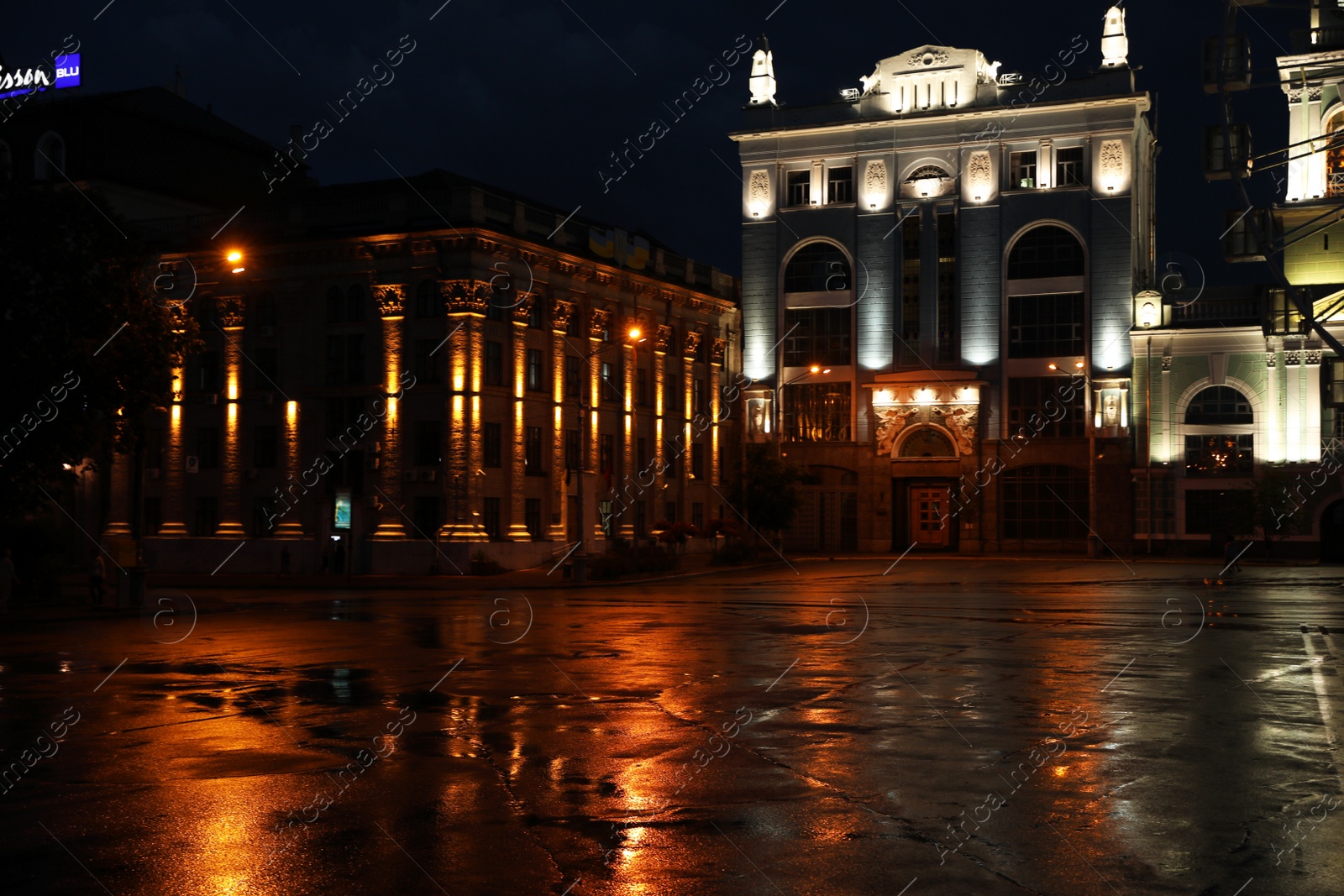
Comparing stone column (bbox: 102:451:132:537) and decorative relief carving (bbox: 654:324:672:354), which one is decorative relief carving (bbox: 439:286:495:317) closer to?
decorative relief carving (bbox: 654:324:672:354)

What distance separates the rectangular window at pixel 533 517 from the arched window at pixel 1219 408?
34128mm

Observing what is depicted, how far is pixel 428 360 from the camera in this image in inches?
2064

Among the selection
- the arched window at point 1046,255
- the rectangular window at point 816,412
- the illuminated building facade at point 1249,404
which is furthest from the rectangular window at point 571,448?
the illuminated building facade at point 1249,404

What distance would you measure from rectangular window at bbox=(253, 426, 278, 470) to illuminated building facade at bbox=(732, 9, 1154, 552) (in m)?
29.5

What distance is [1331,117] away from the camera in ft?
205

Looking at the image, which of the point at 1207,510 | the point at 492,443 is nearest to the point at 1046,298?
the point at 1207,510

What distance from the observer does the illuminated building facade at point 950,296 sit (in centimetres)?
6944

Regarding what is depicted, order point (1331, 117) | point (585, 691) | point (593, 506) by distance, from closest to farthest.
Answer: point (585, 691) → point (593, 506) → point (1331, 117)

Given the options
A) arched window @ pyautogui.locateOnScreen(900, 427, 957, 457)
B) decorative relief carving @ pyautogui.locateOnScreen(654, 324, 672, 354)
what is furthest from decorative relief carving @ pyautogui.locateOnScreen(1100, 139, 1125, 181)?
decorative relief carving @ pyautogui.locateOnScreen(654, 324, 672, 354)

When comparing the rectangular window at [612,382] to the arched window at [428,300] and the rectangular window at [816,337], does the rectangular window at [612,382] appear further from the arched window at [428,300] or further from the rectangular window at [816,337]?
the rectangular window at [816,337]

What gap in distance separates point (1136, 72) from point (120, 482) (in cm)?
5521

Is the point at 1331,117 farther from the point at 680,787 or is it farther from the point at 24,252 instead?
the point at 680,787

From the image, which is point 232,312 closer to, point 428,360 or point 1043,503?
point 428,360

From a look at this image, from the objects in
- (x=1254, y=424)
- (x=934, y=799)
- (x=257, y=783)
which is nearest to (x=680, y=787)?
(x=934, y=799)
